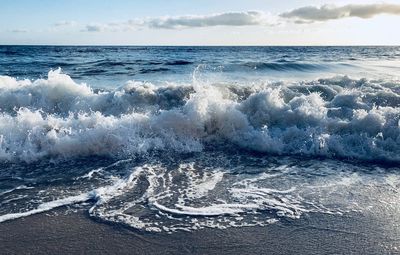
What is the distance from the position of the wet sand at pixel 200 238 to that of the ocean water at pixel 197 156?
206 mm

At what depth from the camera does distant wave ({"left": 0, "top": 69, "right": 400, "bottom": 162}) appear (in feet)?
25.1

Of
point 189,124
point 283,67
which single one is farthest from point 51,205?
point 283,67

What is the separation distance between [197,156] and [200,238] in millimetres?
3206

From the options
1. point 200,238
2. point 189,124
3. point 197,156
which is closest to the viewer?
point 200,238

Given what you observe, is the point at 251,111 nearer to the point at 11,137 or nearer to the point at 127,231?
the point at 11,137

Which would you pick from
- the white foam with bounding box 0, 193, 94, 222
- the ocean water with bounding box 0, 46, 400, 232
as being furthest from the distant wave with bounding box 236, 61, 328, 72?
the white foam with bounding box 0, 193, 94, 222

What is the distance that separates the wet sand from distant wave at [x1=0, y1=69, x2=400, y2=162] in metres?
2.91

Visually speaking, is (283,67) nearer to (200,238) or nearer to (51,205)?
(51,205)

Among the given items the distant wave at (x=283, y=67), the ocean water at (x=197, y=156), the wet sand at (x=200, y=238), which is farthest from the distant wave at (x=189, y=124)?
the distant wave at (x=283, y=67)

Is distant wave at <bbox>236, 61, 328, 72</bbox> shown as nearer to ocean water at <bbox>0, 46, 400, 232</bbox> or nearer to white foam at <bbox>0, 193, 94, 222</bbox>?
ocean water at <bbox>0, 46, 400, 232</bbox>

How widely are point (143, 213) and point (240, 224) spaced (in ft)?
3.72

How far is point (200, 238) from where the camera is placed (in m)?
4.32

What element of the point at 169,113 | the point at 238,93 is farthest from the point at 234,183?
the point at 238,93

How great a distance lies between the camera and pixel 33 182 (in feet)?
19.5
